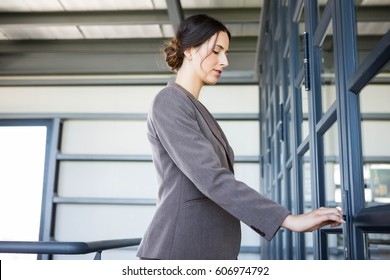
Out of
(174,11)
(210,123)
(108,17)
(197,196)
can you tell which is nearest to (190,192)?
(197,196)

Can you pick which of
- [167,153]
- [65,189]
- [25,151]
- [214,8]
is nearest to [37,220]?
[65,189]

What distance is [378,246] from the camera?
100cm

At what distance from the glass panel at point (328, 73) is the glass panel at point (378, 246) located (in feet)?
1.52

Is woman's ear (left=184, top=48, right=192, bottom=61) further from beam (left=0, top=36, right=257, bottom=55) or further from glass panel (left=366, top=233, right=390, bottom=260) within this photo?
beam (left=0, top=36, right=257, bottom=55)

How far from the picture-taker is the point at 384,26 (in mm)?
868

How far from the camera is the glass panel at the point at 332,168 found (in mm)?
1321

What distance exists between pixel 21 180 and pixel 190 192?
4.27 metres

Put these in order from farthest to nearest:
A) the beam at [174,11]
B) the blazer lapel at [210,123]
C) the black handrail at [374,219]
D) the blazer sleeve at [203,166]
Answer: the beam at [174,11] → the blazer lapel at [210,123] → the blazer sleeve at [203,166] → the black handrail at [374,219]

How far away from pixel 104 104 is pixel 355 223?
Answer: 4.05m

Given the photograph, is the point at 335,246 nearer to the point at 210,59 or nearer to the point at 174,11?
the point at 210,59

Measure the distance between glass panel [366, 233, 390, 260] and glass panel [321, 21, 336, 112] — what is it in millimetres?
464

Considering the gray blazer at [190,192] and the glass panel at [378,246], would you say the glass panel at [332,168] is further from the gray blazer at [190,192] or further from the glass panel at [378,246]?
the gray blazer at [190,192]

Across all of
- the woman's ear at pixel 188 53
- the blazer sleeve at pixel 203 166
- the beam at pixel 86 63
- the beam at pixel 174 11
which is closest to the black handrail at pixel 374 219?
the blazer sleeve at pixel 203 166

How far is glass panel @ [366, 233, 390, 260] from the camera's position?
944mm
